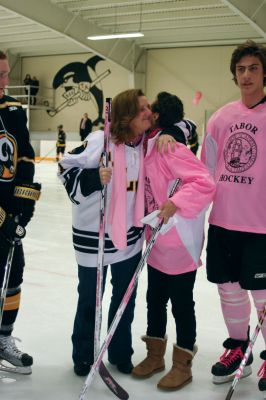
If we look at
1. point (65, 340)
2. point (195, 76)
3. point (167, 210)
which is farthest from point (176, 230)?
point (195, 76)

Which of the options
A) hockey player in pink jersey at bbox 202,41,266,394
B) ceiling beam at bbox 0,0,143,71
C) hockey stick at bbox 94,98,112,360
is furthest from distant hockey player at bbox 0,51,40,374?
ceiling beam at bbox 0,0,143,71

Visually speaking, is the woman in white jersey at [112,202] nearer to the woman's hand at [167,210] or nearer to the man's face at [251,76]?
the woman's hand at [167,210]

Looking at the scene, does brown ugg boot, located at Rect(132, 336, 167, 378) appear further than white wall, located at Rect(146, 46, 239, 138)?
No

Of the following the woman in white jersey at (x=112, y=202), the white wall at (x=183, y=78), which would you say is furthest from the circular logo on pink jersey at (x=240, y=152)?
the white wall at (x=183, y=78)

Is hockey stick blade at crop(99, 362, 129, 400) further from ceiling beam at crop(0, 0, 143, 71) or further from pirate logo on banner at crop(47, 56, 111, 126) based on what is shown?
pirate logo on banner at crop(47, 56, 111, 126)

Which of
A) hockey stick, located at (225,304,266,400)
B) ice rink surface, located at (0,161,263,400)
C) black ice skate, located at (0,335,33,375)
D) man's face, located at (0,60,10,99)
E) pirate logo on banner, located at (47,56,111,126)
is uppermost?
pirate logo on banner, located at (47,56,111,126)

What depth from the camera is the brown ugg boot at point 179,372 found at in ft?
6.21

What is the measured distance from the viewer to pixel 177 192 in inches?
70.9

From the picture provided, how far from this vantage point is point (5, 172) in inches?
73.9

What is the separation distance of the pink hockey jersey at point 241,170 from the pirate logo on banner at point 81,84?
15833 millimetres

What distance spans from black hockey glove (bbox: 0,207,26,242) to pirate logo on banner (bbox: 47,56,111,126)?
15.9 m

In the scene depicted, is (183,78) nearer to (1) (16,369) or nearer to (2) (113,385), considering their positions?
(1) (16,369)

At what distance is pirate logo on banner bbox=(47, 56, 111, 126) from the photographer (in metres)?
17.9

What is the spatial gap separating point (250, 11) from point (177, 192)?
1016cm
